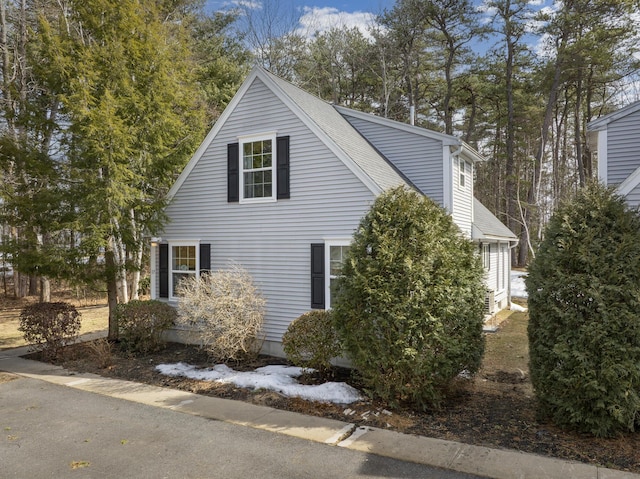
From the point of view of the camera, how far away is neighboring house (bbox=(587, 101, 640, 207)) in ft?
27.2

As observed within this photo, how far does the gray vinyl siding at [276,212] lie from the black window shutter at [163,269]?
0.67 meters

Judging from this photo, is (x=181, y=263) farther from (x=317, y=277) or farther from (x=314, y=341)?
(x=314, y=341)

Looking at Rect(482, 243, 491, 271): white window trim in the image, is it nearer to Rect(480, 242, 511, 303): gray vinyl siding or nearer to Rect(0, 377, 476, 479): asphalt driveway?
Rect(480, 242, 511, 303): gray vinyl siding

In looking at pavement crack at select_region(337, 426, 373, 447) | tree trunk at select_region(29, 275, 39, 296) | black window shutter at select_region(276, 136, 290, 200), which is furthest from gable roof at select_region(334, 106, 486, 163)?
tree trunk at select_region(29, 275, 39, 296)

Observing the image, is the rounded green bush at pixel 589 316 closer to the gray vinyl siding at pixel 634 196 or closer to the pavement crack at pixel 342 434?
the gray vinyl siding at pixel 634 196

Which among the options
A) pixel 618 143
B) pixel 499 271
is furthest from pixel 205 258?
pixel 499 271

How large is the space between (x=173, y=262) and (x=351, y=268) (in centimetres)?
669

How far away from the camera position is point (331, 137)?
9.14 meters

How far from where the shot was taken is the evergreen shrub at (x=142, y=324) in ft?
31.9

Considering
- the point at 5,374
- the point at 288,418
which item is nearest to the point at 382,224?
the point at 288,418

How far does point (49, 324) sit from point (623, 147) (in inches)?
506

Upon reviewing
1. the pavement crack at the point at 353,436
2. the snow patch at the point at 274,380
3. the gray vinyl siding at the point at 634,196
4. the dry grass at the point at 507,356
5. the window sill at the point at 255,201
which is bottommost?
the dry grass at the point at 507,356

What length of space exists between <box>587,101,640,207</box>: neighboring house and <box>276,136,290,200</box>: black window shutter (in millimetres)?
6451

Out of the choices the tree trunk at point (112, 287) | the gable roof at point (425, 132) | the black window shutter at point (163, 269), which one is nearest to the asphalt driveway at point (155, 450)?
the tree trunk at point (112, 287)
